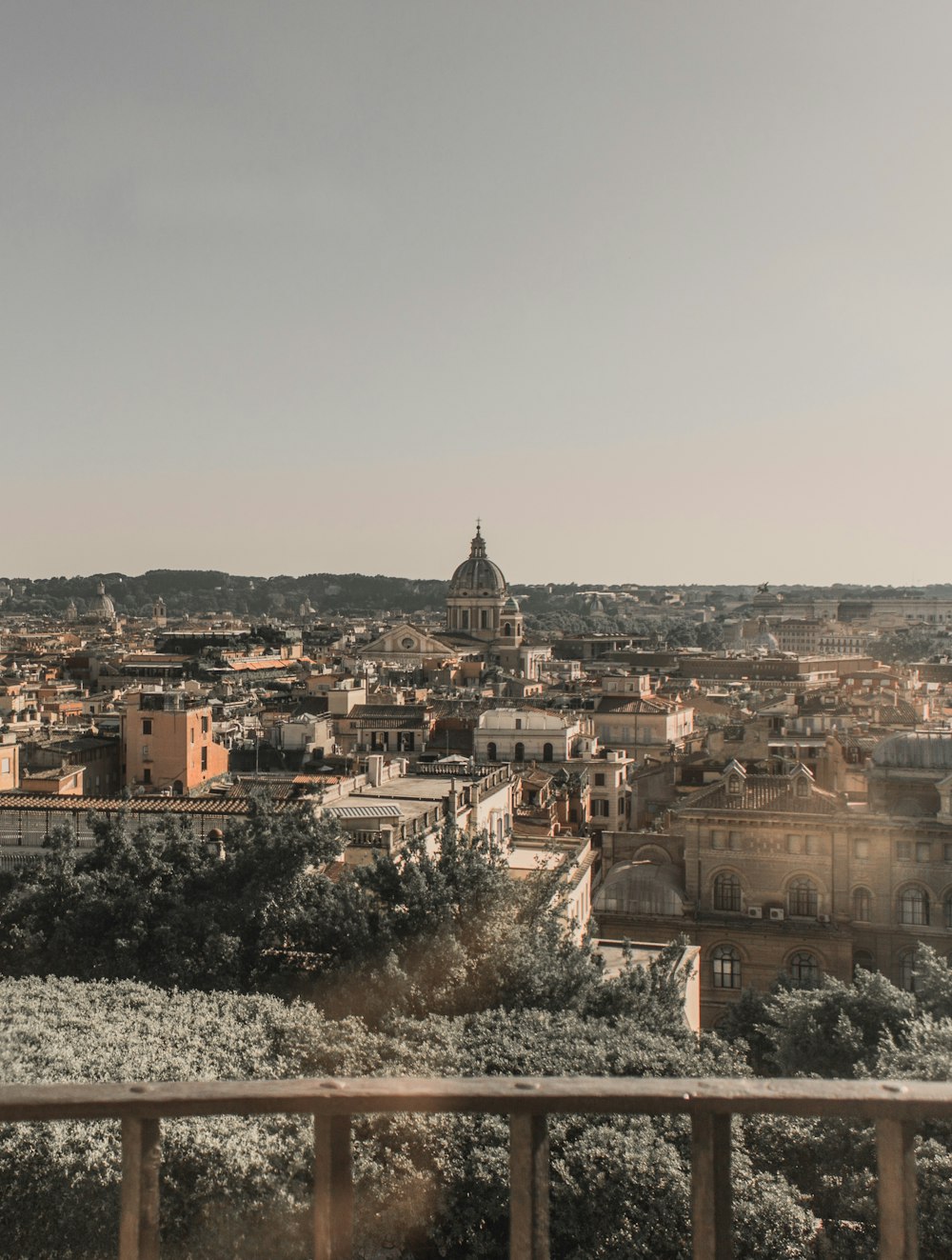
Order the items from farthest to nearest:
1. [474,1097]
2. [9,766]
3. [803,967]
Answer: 1. [9,766]
2. [803,967]
3. [474,1097]

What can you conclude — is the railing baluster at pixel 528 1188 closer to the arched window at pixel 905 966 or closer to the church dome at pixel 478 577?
the arched window at pixel 905 966

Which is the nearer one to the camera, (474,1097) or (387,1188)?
(474,1097)

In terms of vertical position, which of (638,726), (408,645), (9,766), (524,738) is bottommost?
(638,726)

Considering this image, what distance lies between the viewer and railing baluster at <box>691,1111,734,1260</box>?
2.33 metres

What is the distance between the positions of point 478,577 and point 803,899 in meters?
86.2

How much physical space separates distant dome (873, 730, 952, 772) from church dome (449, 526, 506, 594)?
81.2 metres

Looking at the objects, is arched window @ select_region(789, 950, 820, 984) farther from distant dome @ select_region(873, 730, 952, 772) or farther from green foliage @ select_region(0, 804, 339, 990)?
green foliage @ select_region(0, 804, 339, 990)

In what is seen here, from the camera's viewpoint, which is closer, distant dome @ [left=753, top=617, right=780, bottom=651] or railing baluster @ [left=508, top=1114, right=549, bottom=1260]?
railing baluster @ [left=508, top=1114, right=549, bottom=1260]

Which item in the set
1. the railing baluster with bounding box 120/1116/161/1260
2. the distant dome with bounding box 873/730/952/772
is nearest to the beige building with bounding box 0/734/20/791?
the distant dome with bounding box 873/730/952/772

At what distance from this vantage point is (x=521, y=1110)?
7.45 feet

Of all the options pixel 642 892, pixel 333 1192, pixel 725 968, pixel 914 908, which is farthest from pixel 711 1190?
pixel 914 908

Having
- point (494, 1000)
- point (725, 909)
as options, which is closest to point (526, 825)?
point (725, 909)

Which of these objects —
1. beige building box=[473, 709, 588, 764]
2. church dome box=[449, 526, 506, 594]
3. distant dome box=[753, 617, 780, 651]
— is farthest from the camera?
distant dome box=[753, 617, 780, 651]

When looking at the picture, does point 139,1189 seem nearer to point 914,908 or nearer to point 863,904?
point 863,904
